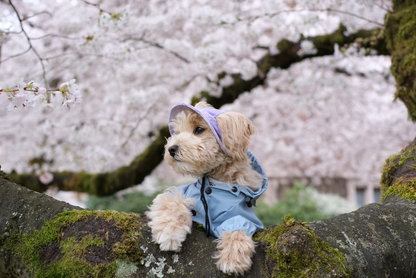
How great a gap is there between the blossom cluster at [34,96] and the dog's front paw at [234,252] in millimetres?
1436

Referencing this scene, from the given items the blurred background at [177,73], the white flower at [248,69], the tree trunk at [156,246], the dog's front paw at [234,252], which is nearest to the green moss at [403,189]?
the tree trunk at [156,246]

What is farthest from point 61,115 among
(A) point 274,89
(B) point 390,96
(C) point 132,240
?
(B) point 390,96

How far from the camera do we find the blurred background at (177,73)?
19.9 feet

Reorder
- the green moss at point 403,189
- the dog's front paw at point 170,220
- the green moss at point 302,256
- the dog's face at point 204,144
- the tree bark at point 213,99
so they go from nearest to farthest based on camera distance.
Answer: the green moss at point 302,256
the dog's front paw at point 170,220
the dog's face at point 204,144
the green moss at point 403,189
the tree bark at point 213,99

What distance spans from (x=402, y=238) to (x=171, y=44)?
5.49 m

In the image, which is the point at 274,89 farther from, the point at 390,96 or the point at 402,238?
the point at 402,238

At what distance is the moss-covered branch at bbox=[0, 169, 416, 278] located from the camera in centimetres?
185

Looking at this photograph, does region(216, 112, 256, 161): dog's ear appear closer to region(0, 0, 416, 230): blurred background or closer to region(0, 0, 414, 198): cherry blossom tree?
region(0, 0, 416, 230): blurred background

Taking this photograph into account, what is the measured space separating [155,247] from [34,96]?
4.20ft

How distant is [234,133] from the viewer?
248 centimetres

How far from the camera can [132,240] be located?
1.95 meters

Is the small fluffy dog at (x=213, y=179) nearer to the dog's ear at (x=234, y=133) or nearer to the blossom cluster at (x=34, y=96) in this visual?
the dog's ear at (x=234, y=133)

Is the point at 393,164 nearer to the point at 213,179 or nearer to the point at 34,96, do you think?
the point at 213,179

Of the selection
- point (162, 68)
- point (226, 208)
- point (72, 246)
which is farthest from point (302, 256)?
point (162, 68)
